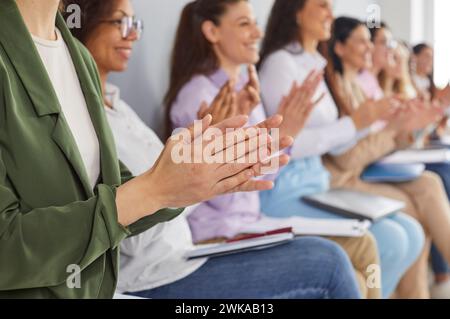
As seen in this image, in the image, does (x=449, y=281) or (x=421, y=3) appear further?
(x=449, y=281)

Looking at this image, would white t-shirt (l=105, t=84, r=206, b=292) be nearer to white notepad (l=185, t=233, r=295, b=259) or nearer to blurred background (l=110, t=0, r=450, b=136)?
white notepad (l=185, t=233, r=295, b=259)

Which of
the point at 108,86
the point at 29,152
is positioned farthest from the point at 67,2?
the point at 29,152

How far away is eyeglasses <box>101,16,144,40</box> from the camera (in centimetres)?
104

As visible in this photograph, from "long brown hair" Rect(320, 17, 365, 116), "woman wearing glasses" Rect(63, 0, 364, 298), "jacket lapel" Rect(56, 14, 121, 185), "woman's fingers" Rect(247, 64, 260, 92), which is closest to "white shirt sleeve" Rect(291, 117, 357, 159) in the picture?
"long brown hair" Rect(320, 17, 365, 116)

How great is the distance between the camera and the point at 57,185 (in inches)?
29.8

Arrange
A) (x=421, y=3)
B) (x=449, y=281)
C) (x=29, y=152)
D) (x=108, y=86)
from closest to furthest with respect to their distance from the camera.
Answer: (x=29, y=152) → (x=108, y=86) → (x=421, y=3) → (x=449, y=281)

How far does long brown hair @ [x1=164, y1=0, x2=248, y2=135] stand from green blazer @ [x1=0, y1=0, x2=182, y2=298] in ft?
1.52

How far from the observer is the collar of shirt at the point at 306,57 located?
1525 millimetres

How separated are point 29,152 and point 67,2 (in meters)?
0.31

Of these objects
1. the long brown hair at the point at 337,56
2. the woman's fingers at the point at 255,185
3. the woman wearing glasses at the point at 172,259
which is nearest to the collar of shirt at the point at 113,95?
the woman wearing glasses at the point at 172,259

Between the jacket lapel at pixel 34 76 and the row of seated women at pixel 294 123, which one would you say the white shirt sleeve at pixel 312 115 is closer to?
the row of seated women at pixel 294 123

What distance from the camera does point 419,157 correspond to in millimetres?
1954

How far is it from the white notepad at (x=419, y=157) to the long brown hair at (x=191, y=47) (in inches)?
29.5
